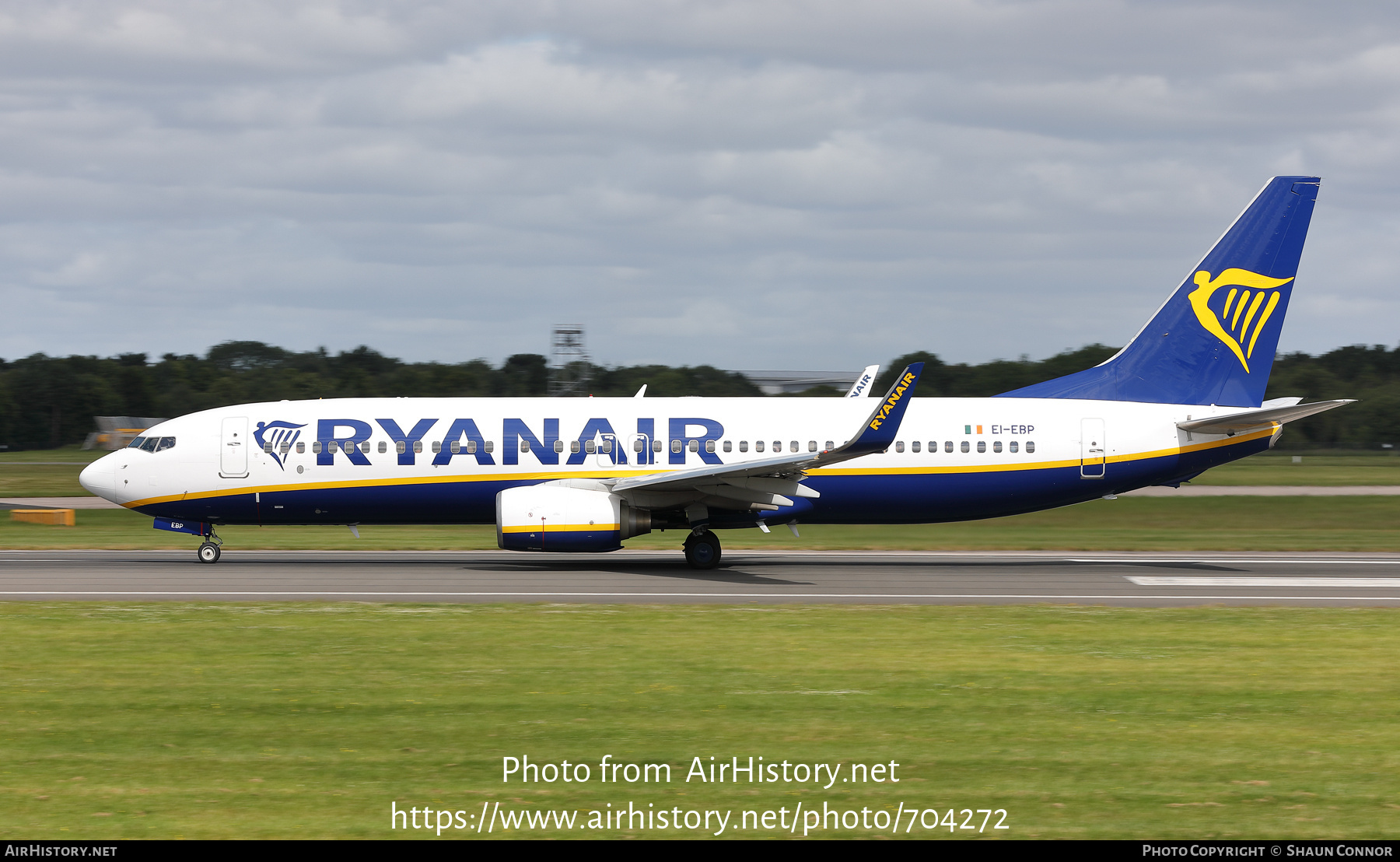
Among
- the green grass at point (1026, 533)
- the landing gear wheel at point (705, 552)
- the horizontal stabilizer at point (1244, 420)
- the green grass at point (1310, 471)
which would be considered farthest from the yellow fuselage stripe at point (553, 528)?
the green grass at point (1310, 471)

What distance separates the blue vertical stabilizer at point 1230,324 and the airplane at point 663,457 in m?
0.53

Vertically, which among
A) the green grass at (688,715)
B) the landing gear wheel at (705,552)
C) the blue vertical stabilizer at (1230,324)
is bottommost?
the green grass at (688,715)

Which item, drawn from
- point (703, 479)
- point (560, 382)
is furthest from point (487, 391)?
point (703, 479)

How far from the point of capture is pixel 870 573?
23953 mm

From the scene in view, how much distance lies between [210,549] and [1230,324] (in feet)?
75.5

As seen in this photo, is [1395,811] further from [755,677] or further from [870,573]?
[870,573]

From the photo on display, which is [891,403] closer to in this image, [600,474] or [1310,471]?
[600,474]

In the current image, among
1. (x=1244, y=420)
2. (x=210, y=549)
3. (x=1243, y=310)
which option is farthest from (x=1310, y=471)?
(x=210, y=549)

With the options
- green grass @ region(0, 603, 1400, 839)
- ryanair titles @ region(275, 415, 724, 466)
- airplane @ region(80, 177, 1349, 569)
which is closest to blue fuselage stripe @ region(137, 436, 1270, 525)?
airplane @ region(80, 177, 1349, 569)

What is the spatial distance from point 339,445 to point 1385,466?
59.8 metres

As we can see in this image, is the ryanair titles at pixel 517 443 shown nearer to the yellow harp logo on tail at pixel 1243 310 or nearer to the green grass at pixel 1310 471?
the yellow harp logo on tail at pixel 1243 310

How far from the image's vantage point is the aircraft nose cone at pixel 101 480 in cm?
2597

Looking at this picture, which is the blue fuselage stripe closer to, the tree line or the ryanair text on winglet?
the ryanair text on winglet

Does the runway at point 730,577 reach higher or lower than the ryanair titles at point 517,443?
lower
